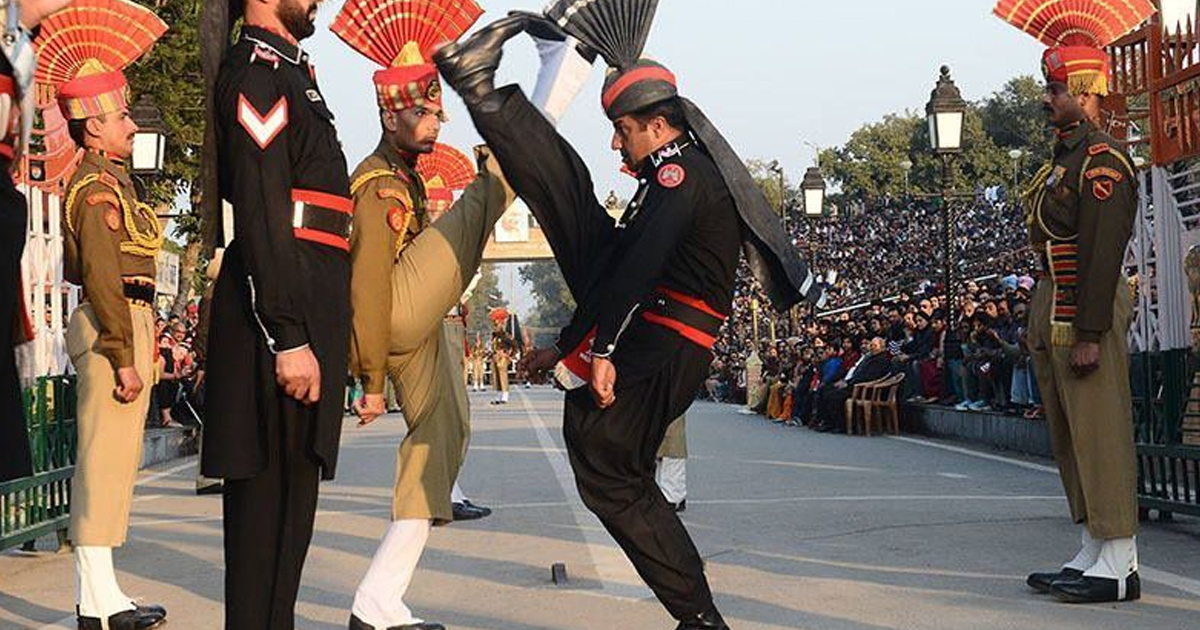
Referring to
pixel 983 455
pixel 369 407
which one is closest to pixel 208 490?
pixel 983 455

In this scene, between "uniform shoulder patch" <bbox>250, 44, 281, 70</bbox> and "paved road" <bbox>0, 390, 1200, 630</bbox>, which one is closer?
"uniform shoulder patch" <bbox>250, 44, 281, 70</bbox>

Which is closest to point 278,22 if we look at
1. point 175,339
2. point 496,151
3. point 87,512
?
point 496,151

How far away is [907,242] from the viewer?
186ft

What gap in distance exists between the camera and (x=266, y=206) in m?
4.50

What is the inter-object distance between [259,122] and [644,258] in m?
1.49

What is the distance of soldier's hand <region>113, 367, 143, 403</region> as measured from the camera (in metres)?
6.78

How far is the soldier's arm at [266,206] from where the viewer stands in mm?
4484

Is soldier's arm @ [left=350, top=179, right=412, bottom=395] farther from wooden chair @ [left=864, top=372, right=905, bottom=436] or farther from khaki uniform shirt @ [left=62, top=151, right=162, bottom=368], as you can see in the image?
wooden chair @ [left=864, top=372, right=905, bottom=436]

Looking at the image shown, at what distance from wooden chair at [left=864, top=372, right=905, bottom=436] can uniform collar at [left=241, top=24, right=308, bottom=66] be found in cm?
1727

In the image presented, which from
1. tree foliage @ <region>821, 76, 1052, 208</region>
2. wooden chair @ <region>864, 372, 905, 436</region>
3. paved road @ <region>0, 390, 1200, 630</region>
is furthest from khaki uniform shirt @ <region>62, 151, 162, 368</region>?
tree foliage @ <region>821, 76, 1052, 208</region>

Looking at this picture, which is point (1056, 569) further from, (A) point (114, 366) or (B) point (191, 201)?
(B) point (191, 201)

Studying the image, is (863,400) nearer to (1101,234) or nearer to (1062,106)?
(1062,106)

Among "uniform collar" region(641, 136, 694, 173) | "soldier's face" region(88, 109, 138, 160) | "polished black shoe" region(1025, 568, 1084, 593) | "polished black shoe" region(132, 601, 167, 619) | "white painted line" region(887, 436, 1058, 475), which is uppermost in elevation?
"soldier's face" region(88, 109, 138, 160)

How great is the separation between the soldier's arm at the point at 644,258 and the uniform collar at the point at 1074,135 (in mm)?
2146
